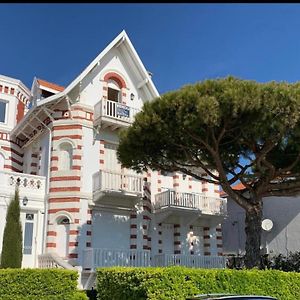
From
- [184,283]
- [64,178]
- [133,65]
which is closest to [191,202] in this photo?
[64,178]

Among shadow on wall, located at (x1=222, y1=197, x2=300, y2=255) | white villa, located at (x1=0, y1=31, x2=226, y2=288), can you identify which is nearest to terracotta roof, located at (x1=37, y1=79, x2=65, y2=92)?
white villa, located at (x1=0, y1=31, x2=226, y2=288)

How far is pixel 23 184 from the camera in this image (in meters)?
20.7

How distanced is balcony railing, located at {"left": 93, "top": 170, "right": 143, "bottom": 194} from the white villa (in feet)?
0.16

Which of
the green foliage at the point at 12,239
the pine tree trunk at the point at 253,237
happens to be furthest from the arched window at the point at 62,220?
the pine tree trunk at the point at 253,237

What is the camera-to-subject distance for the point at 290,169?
18.1 m

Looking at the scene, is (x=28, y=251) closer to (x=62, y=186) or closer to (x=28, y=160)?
(x=62, y=186)

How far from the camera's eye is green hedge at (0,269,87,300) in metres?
14.4

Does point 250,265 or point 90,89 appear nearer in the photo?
point 250,265

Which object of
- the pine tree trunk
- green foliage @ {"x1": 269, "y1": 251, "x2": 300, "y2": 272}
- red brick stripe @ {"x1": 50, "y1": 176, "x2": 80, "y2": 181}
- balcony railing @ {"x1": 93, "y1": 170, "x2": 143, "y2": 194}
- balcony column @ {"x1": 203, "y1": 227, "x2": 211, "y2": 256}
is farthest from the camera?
balcony column @ {"x1": 203, "y1": 227, "x2": 211, "y2": 256}

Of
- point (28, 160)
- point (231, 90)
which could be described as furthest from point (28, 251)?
point (231, 90)

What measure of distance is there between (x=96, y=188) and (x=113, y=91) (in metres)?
5.88

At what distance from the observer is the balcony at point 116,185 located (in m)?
20.4

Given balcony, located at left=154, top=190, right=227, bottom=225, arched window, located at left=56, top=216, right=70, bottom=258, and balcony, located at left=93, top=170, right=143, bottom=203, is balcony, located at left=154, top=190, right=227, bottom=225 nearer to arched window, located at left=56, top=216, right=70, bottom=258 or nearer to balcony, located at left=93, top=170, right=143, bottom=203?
balcony, located at left=93, top=170, right=143, bottom=203

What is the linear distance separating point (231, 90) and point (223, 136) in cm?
238
